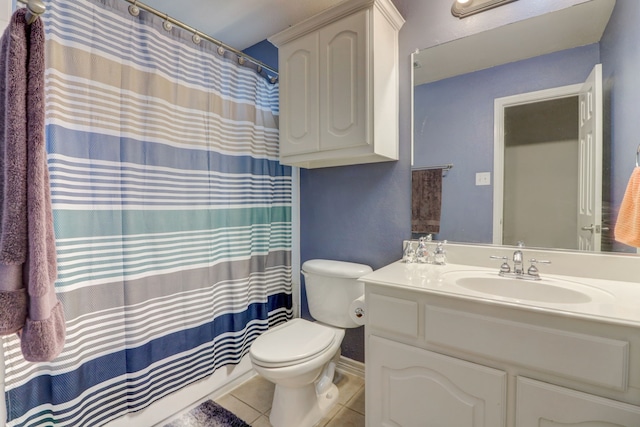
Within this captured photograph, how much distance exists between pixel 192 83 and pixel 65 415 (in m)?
1.54

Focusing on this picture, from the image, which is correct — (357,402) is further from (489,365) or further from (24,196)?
(24,196)

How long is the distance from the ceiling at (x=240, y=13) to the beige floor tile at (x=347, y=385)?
229 centimetres

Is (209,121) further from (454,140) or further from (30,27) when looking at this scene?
(454,140)

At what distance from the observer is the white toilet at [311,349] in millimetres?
1276

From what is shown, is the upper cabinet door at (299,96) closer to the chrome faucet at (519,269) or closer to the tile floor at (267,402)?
the chrome faucet at (519,269)

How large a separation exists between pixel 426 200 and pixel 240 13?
64.4 inches

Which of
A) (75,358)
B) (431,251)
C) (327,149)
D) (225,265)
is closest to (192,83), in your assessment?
(327,149)

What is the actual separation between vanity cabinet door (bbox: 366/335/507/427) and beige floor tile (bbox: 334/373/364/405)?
469 millimetres

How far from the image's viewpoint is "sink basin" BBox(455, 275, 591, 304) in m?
1.05

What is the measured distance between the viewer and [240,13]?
1825 mm

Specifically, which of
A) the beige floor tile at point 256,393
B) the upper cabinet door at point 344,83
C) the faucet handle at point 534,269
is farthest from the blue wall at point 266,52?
the beige floor tile at point 256,393

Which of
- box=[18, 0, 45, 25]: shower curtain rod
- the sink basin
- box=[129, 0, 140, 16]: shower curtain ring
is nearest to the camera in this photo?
box=[18, 0, 45, 25]: shower curtain rod

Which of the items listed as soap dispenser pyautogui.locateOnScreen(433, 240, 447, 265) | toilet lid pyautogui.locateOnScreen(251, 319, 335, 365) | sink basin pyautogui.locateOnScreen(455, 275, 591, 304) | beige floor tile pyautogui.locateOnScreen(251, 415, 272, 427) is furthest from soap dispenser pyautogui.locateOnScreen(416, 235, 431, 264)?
beige floor tile pyautogui.locateOnScreen(251, 415, 272, 427)

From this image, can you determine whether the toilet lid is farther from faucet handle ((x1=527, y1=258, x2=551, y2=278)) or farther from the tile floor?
faucet handle ((x1=527, y1=258, x2=551, y2=278))
